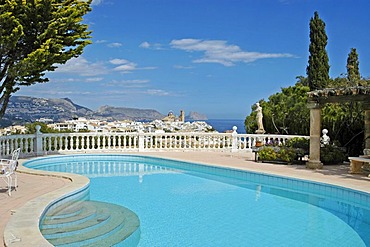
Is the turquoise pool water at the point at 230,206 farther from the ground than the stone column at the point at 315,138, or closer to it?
closer to it

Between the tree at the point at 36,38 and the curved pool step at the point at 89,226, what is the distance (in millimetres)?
6606

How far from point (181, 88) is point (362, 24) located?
740 inches

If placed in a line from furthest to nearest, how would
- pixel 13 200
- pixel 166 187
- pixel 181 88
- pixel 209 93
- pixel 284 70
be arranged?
pixel 181 88 → pixel 209 93 → pixel 284 70 → pixel 166 187 → pixel 13 200

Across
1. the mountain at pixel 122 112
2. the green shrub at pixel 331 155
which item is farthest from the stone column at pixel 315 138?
the mountain at pixel 122 112

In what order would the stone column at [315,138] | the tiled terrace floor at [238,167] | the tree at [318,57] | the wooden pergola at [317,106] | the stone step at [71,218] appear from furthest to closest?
the tree at [318,57] → the stone column at [315,138] → the wooden pergola at [317,106] → the tiled terrace floor at [238,167] → the stone step at [71,218]

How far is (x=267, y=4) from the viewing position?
78.2 ft

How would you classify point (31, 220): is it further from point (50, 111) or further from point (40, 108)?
point (40, 108)

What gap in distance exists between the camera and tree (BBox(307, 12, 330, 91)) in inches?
806

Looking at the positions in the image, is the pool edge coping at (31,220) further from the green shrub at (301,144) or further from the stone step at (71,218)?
the green shrub at (301,144)

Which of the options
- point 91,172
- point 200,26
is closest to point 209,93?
point 200,26

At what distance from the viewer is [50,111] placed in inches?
1207

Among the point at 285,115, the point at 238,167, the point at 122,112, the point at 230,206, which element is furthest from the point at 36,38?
the point at 122,112

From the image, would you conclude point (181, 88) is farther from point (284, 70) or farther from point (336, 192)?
point (336, 192)

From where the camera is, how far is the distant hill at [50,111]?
18.9 meters
